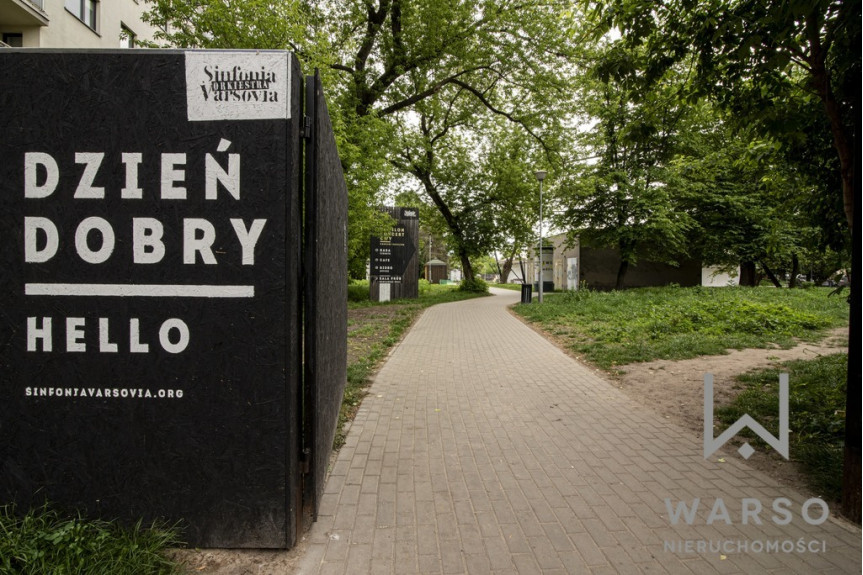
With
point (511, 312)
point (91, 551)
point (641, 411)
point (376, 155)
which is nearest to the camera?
point (91, 551)

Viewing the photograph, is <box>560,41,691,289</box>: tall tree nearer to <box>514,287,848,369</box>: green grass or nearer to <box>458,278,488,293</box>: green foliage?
<box>458,278,488,293</box>: green foliage

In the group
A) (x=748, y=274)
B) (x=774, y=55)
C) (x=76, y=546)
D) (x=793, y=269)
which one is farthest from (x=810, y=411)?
(x=793, y=269)

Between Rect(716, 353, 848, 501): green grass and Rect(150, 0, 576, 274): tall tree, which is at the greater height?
Rect(150, 0, 576, 274): tall tree

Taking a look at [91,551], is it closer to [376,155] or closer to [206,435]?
[206,435]

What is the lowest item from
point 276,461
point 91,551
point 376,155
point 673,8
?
point 91,551

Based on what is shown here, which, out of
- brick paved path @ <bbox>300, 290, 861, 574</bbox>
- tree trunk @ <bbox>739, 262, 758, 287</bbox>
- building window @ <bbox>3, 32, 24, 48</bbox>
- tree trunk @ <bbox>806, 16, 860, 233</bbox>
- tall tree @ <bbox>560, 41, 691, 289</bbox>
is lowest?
brick paved path @ <bbox>300, 290, 861, 574</bbox>

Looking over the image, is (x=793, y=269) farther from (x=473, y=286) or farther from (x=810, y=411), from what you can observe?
(x=810, y=411)

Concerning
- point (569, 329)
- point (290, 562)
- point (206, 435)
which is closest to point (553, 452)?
point (290, 562)

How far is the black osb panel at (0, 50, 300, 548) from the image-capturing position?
2.43 meters

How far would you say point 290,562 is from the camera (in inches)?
97.3

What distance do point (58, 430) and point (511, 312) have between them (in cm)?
1679

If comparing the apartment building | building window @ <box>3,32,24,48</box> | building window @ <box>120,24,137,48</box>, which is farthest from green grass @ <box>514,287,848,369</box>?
building window @ <box>120,24,137,48</box>

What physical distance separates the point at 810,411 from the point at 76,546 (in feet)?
19.9

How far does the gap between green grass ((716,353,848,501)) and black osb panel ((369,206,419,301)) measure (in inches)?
679
